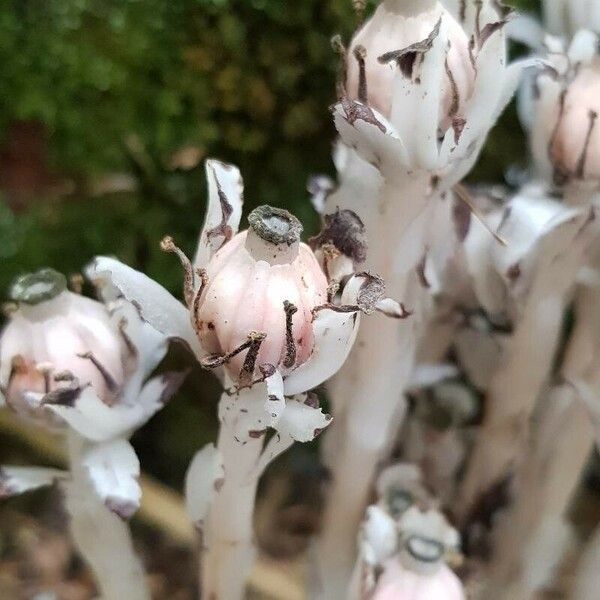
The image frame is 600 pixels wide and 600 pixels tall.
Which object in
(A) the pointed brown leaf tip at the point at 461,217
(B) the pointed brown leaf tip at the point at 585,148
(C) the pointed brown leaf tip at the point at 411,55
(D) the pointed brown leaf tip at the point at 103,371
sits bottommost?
(D) the pointed brown leaf tip at the point at 103,371

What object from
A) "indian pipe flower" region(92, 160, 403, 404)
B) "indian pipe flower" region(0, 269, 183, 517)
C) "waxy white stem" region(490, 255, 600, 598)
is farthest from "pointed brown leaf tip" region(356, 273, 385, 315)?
"waxy white stem" region(490, 255, 600, 598)

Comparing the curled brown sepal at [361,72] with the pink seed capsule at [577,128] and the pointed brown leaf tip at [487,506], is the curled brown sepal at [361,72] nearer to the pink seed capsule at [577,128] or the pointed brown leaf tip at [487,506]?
the pink seed capsule at [577,128]

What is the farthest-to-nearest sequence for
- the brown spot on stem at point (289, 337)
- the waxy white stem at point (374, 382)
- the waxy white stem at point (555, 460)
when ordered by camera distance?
1. the waxy white stem at point (555, 460)
2. the waxy white stem at point (374, 382)
3. the brown spot on stem at point (289, 337)

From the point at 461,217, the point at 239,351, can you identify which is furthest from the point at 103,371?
the point at 461,217

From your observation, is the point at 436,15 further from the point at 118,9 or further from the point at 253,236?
the point at 118,9

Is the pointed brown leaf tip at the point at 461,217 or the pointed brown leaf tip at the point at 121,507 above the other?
the pointed brown leaf tip at the point at 461,217

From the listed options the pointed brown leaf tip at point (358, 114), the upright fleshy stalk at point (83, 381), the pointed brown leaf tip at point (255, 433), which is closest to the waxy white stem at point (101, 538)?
the upright fleshy stalk at point (83, 381)

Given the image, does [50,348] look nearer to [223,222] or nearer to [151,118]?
[223,222]
